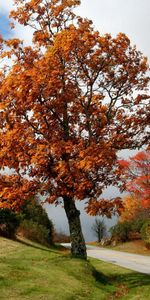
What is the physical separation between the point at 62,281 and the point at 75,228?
5.69 meters

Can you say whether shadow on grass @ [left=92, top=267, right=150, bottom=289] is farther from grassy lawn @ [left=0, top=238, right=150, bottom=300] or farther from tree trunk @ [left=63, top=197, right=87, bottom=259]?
tree trunk @ [left=63, top=197, right=87, bottom=259]

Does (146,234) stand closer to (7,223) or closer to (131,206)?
(131,206)

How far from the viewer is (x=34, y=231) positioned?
4419 cm

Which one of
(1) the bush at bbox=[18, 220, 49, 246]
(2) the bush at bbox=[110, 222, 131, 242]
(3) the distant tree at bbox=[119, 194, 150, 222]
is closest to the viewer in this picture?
(1) the bush at bbox=[18, 220, 49, 246]

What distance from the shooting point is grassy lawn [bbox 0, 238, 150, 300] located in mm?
15206

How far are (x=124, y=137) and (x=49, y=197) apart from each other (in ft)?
14.7

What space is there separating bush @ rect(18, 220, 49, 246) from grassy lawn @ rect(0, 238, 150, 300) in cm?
1961

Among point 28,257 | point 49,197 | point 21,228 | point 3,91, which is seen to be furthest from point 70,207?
point 21,228

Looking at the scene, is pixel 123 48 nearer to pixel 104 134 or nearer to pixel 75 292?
pixel 104 134

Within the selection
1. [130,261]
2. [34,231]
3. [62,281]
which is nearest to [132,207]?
[34,231]

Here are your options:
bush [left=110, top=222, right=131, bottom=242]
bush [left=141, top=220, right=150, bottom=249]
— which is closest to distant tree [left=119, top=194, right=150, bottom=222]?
bush [left=110, top=222, right=131, bottom=242]

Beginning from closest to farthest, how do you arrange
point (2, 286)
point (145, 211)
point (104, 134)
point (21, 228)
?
point (2, 286)
point (104, 134)
point (21, 228)
point (145, 211)

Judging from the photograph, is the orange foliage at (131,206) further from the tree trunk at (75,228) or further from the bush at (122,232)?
the tree trunk at (75,228)

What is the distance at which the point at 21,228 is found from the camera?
44.0 m
